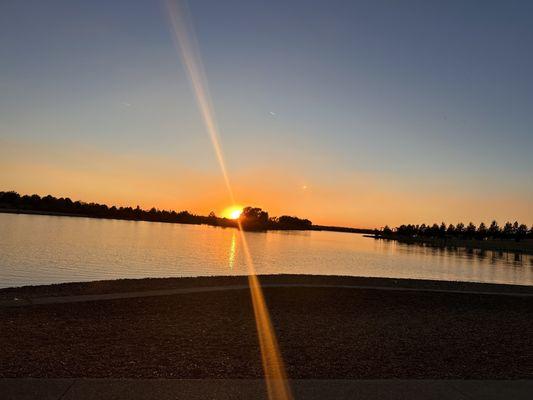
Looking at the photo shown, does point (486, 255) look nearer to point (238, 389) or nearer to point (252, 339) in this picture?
point (252, 339)

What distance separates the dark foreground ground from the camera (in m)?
7.08

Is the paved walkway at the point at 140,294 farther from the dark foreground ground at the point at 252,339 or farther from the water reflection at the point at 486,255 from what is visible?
Result: the water reflection at the point at 486,255

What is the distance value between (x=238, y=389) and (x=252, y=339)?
3.30 meters

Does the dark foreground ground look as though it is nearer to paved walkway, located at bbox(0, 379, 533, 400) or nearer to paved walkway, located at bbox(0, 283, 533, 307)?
paved walkway, located at bbox(0, 379, 533, 400)

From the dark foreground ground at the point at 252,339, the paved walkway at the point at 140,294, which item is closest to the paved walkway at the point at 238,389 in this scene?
the dark foreground ground at the point at 252,339

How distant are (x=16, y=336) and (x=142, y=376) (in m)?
3.56

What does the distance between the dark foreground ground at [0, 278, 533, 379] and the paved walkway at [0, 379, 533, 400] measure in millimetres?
557

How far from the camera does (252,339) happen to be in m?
9.23

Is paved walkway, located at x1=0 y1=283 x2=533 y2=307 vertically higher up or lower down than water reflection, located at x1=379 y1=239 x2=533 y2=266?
lower down

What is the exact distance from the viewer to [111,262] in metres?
37.9

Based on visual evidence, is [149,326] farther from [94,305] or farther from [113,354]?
[94,305]

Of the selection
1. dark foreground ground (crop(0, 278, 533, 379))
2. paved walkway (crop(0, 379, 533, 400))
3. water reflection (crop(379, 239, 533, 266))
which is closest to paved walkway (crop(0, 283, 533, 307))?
dark foreground ground (crop(0, 278, 533, 379))

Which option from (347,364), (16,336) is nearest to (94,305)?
(16,336)

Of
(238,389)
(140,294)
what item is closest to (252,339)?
(238,389)
